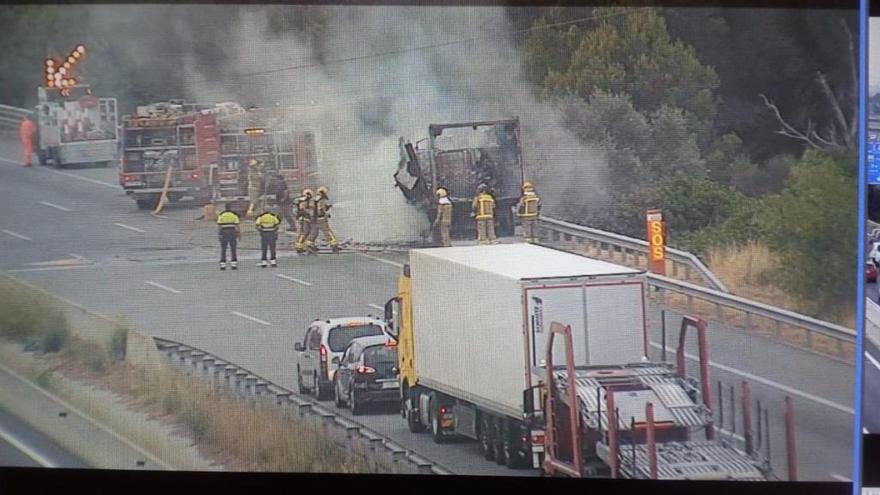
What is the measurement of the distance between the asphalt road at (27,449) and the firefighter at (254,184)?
1.12 m

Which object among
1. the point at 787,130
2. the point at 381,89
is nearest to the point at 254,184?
the point at 381,89

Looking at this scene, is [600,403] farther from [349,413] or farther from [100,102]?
[100,102]

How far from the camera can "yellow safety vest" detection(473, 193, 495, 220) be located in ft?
14.9

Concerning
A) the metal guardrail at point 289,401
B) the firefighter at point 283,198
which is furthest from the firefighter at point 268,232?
the metal guardrail at point 289,401

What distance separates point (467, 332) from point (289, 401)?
69cm

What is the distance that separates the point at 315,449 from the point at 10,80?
172 cm

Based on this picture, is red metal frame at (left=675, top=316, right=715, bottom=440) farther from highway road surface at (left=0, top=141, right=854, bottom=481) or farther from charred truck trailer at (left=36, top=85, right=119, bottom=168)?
charred truck trailer at (left=36, top=85, right=119, bottom=168)

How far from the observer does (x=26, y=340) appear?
466 cm

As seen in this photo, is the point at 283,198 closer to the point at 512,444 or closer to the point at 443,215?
the point at 443,215

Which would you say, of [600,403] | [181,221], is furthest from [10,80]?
[600,403]

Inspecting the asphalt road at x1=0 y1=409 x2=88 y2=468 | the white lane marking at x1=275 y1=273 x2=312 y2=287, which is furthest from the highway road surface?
the asphalt road at x1=0 y1=409 x2=88 y2=468

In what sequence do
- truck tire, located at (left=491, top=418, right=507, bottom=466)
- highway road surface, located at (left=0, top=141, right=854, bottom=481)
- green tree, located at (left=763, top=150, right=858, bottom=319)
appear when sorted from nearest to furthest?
1. green tree, located at (left=763, top=150, right=858, bottom=319)
2. truck tire, located at (left=491, top=418, right=507, bottom=466)
3. highway road surface, located at (left=0, top=141, right=854, bottom=481)

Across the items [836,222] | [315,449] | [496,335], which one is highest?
[836,222]

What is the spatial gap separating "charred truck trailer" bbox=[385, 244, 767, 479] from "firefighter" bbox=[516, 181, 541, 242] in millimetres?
76
